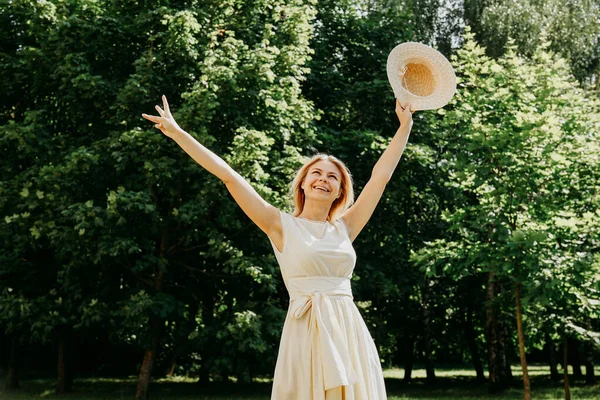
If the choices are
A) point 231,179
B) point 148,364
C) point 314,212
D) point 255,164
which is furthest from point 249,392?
point 231,179

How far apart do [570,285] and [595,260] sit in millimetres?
524

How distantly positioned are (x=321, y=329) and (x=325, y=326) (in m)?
0.02

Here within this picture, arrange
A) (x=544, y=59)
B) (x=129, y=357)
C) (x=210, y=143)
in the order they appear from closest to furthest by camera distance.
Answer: (x=544, y=59), (x=210, y=143), (x=129, y=357)

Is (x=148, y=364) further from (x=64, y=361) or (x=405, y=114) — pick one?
(x=405, y=114)

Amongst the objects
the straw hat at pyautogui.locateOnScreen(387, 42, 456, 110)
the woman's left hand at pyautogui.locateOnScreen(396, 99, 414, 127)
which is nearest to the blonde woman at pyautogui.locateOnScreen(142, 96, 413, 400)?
the woman's left hand at pyautogui.locateOnScreen(396, 99, 414, 127)

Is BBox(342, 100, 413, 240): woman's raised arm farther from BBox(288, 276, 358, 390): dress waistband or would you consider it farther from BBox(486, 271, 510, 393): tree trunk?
BBox(486, 271, 510, 393): tree trunk

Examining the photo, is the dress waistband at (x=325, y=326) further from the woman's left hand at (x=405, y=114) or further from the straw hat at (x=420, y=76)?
the straw hat at (x=420, y=76)

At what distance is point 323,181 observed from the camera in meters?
3.31

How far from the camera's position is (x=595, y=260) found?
10695 mm

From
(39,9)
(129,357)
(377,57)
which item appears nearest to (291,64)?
(377,57)

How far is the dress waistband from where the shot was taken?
297 cm

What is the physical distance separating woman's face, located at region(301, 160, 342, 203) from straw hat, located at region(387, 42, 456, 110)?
Result: 1.91ft

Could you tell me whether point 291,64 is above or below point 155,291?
above

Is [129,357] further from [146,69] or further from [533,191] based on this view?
[533,191]
